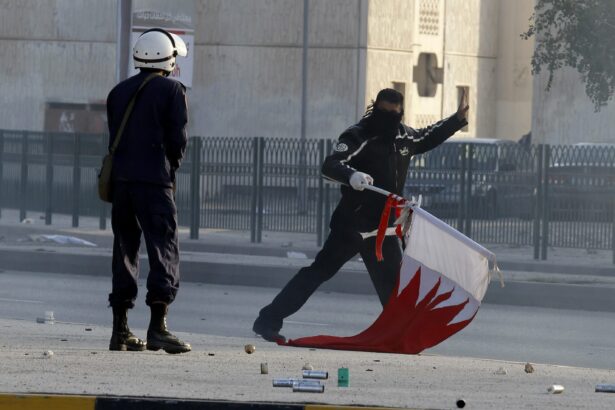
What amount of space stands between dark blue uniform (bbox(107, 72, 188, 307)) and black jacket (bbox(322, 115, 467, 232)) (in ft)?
5.50

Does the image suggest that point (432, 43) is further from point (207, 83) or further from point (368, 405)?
point (368, 405)

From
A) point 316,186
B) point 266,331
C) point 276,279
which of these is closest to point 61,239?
point 316,186

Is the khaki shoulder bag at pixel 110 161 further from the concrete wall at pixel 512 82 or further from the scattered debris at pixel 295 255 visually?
the concrete wall at pixel 512 82

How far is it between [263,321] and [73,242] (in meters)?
10.6

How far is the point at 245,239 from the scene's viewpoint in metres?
22.4

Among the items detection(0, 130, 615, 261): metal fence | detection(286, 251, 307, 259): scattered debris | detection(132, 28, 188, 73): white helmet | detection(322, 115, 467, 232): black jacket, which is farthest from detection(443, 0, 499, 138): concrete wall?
detection(132, 28, 188, 73): white helmet

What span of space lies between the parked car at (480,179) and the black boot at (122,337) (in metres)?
11.9

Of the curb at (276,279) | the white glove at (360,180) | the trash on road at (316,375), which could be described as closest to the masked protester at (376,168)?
the white glove at (360,180)

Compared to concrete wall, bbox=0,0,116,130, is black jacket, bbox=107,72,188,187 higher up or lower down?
lower down

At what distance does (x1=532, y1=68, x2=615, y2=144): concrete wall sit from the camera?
37031 mm

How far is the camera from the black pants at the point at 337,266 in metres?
10.2

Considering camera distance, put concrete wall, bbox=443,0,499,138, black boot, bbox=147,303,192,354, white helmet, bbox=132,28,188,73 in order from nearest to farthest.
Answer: black boot, bbox=147,303,192,354 → white helmet, bbox=132,28,188,73 → concrete wall, bbox=443,0,499,138

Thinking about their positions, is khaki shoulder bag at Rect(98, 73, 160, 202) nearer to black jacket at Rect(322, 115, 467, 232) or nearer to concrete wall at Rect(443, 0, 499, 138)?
black jacket at Rect(322, 115, 467, 232)

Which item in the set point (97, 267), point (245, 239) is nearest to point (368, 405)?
point (97, 267)
